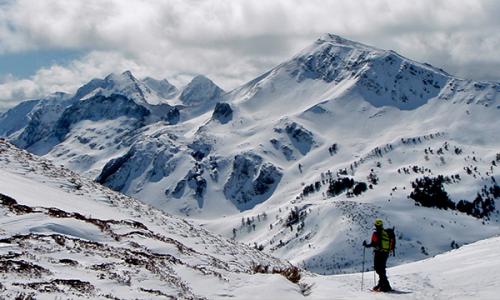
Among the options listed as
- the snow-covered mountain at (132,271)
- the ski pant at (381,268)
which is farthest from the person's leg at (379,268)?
the snow-covered mountain at (132,271)

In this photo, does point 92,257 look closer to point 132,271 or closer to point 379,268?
point 132,271

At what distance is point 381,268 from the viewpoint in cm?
2458

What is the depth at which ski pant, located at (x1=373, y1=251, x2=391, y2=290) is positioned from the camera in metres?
24.2

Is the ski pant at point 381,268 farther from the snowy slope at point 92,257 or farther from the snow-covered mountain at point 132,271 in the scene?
the snowy slope at point 92,257

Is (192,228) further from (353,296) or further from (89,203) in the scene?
(353,296)

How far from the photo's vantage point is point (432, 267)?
29391 millimetres

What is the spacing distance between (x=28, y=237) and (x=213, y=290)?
342 inches

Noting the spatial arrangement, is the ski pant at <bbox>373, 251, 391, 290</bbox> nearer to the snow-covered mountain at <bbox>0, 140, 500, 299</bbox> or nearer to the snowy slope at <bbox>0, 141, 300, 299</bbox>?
the snow-covered mountain at <bbox>0, 140, 500, 299</bbox>

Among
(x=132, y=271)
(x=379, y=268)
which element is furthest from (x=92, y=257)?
(x=379, y=268)

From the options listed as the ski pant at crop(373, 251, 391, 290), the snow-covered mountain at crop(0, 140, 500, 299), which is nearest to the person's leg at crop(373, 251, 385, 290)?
the ski pant at crop(373, 251, 391, 290)

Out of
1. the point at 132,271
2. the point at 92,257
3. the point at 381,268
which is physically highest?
the point at 92,257

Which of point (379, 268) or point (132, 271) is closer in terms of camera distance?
point (132, 271)

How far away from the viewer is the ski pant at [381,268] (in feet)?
79.3

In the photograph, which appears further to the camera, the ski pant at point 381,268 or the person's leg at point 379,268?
the person's leg at point 379,268
